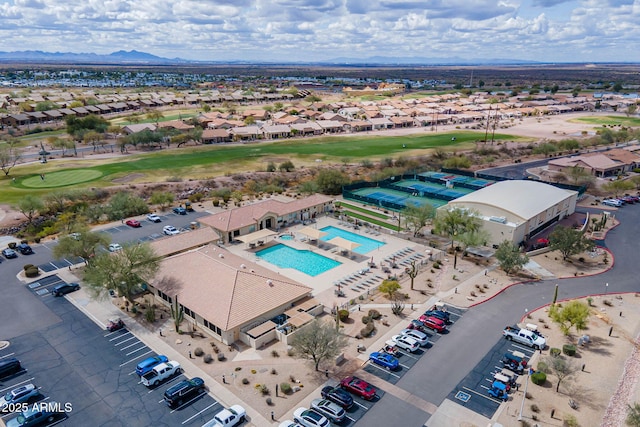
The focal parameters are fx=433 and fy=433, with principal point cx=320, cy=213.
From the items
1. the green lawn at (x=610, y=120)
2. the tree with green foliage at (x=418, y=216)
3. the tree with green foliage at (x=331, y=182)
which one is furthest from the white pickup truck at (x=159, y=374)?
the green lawn at (x=610, y=120)

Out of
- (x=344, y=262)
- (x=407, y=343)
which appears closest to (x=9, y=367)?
(x=407, y=343)

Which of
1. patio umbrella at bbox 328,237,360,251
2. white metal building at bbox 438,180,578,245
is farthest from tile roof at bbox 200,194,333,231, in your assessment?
white metal building at bbox 438,180,578,245

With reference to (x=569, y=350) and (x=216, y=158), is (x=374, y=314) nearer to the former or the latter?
(x=569, y=350)

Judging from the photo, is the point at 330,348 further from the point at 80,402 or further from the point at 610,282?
the point at 610,282

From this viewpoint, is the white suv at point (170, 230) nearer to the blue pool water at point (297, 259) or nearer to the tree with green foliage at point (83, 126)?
the blue pool water at point (297, 259)

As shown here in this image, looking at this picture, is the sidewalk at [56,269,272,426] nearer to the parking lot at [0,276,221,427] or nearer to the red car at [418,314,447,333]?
the parking lot at [0,276,221,427]

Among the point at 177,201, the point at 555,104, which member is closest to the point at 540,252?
the point at 177,201
